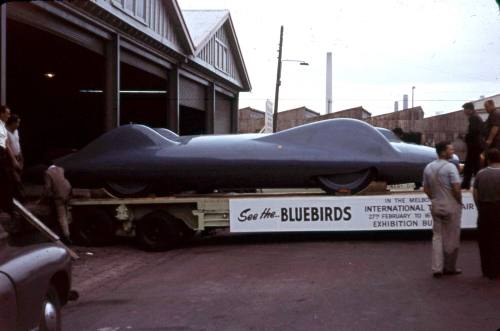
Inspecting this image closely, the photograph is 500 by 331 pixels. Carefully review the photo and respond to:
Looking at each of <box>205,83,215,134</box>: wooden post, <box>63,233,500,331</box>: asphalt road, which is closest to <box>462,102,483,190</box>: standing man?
<box>63,233,500,331</box>: asphalt road

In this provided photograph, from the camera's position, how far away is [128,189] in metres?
14.0

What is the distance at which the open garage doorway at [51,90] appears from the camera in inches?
815

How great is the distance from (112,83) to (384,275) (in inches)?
488

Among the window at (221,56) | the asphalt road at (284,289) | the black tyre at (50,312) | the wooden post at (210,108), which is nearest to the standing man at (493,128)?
the asphalt road at (284,289)

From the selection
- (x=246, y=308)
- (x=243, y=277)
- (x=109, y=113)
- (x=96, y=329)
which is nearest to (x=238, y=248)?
(x=243, y=277)

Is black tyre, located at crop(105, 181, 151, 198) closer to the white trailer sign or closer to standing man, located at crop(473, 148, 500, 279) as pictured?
the white trailer sign

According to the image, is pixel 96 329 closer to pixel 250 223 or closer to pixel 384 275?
pixel 384 275

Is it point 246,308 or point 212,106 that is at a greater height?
point 212,106

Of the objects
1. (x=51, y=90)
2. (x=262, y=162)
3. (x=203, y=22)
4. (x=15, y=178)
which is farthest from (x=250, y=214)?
(x=203, y=22)

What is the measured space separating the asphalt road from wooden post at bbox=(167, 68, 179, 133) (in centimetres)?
1336

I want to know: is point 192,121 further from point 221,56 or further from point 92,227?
point 92,227

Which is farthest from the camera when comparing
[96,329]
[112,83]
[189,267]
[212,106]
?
[212,106]

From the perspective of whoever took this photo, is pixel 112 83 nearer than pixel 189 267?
No

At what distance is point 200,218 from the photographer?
13148mm
